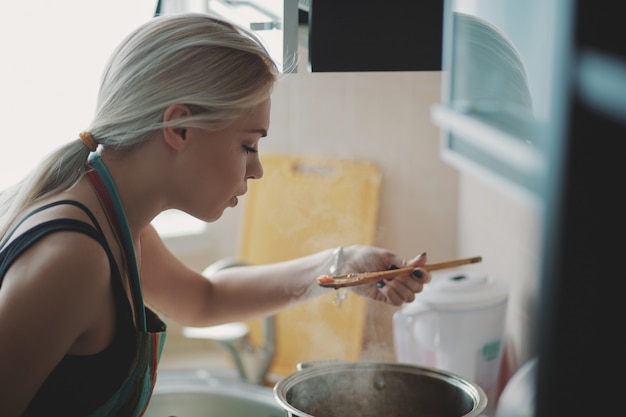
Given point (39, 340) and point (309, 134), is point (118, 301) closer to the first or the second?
point (39, 340)

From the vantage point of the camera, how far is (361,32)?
98 cm

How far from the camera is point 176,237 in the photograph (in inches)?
88.0

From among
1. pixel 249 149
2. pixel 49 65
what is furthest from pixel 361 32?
pixel 49 65

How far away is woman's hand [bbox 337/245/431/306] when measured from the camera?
46.3 inches

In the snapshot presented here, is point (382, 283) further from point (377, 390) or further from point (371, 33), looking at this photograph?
point (371, 33)

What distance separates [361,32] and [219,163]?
244 millimetres

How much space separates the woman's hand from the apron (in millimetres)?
309

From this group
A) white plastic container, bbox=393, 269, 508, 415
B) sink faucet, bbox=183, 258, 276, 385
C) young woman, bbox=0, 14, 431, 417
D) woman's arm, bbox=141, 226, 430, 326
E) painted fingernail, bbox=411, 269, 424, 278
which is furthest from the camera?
sink faucet, bbox=183, 258, 276, 385

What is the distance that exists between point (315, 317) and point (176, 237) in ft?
1.45

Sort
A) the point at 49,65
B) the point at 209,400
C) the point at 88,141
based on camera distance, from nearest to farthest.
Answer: the point at 88,141 < the point at 209,400 < the point at 49,65

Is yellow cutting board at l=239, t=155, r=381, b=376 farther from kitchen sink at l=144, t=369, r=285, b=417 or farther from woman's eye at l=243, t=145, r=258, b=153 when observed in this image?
woman's eye at l=243, t=145, r=258, b=153

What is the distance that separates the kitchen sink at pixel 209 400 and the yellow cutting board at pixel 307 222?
49 centimetres

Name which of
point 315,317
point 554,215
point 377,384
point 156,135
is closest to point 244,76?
point 156,135

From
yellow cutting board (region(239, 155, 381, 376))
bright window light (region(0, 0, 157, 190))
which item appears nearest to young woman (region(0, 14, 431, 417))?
yellow cutting board (region(239, 155, 381, 376))
